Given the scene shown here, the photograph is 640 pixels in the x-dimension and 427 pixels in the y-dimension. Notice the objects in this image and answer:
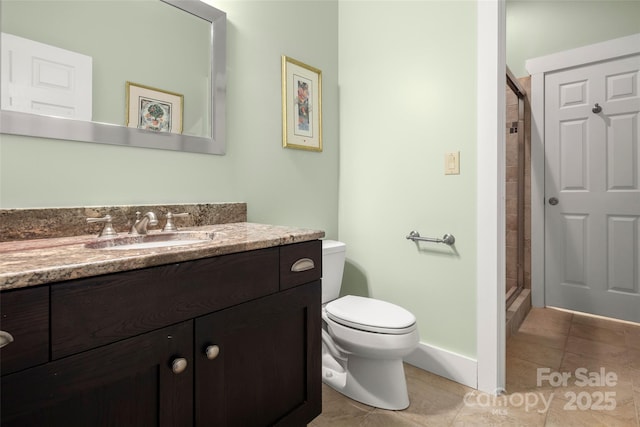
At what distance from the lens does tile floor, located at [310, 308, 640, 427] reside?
1461mm

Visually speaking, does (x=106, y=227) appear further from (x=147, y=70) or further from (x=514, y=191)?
(x=514, y=191)

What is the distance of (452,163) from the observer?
176 centimetres

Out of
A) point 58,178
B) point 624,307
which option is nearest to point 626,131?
point 624,307

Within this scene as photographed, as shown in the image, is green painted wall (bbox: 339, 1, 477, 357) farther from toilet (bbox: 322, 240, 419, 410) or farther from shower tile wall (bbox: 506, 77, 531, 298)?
shower tile wall (bbox: 506, 77, 531, 298)

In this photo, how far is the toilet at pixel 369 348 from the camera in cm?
144

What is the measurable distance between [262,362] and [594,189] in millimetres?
2968

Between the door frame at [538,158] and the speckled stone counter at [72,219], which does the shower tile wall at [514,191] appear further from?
the speckled stone counter at [72,219]

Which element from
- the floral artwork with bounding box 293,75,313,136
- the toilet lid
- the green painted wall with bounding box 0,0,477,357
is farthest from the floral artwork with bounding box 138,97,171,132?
the toilet lid

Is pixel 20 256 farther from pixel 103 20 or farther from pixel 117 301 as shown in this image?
pixel 103 20

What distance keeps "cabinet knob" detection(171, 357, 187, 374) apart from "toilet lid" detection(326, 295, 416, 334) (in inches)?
33.0

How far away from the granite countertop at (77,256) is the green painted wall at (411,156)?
1.07 m

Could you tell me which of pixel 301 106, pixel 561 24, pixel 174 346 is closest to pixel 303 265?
pixel 174 346

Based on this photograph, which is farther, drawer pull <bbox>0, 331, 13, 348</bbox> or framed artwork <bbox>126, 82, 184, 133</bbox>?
framed artwork <bbox>126, 82, 184, 133</bbox>

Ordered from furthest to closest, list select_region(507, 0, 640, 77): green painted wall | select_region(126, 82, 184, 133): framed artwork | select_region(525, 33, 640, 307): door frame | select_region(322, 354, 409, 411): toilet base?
select_region(525, 33, 640, 307): door frame → select_region(507, 0, 640, 77): green painted wall → select_region(322, 354, 409, 411): toilet base → select_region(126, 82, 184, 133): framed artwork
